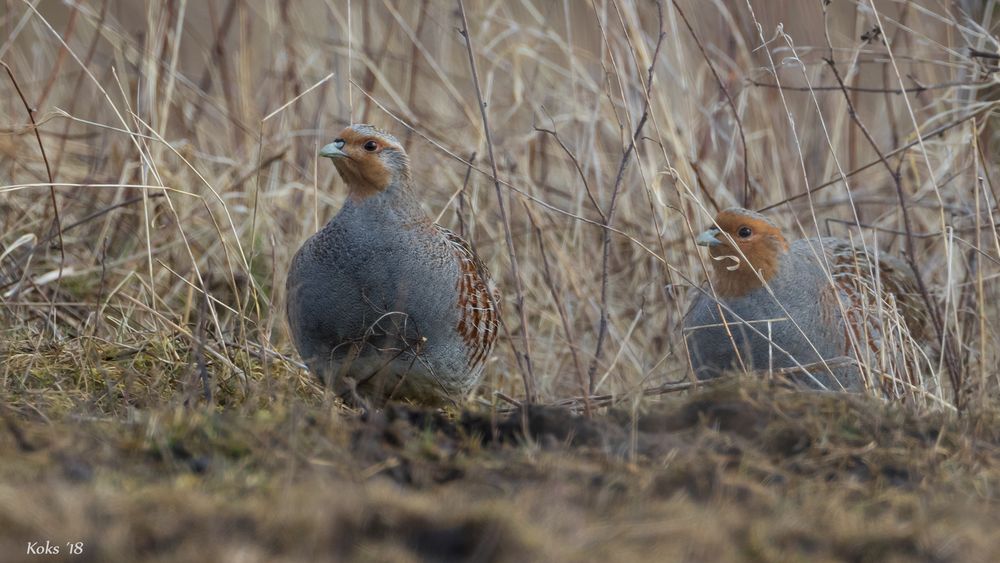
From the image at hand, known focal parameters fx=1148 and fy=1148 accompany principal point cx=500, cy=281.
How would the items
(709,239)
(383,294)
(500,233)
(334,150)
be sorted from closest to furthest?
1. (383,294)
2. (334,150)
3. (709,239)
4. (500,233)

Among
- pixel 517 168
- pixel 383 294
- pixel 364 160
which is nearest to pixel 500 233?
pixel 517 168

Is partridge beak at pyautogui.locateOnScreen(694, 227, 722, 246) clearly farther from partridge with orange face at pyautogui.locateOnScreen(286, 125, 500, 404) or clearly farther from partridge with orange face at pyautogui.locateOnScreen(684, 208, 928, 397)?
partridge with orange face at pyautogui.locateOnScreen(286, 125, 500, 404)

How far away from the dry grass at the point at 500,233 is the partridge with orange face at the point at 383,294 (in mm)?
209

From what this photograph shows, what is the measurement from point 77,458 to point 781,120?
5.07 meters

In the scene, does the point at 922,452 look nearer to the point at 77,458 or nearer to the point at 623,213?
the point at 77,458

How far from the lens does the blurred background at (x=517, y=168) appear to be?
523 centimetres

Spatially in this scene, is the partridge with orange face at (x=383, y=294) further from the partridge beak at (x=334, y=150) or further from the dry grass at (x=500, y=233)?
the dry grass at (x=500, y=233)

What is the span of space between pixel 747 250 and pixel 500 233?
1.76 metres

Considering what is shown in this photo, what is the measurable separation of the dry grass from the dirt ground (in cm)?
1

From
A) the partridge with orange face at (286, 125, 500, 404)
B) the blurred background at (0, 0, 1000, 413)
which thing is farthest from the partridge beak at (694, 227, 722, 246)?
the partridge with orange face at (286, 125, 500, 404)

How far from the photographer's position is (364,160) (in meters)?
4.47

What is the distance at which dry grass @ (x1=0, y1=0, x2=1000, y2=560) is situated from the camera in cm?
246

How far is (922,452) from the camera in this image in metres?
3.12

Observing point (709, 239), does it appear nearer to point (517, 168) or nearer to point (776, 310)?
point (776, 310)
